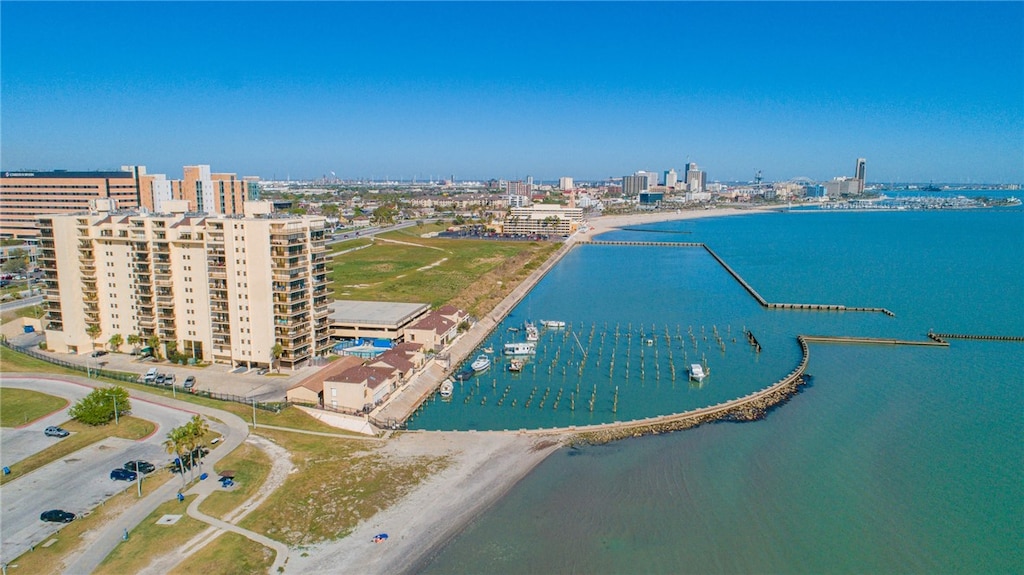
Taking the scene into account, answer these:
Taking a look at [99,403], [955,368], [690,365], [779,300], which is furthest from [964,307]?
[99,403]

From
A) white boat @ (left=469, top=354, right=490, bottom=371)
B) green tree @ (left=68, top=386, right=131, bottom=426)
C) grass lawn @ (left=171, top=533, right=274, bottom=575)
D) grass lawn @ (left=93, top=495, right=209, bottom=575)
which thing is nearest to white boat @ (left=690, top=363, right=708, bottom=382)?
white boat @ (left=469, top=354, right=490, bottom=371)

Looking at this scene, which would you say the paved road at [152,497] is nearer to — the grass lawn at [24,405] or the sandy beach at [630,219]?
the grass lawn at [24,405]

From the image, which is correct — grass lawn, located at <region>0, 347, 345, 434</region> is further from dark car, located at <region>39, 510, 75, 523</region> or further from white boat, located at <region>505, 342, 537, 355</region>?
white boat, located at <region>505, 342, 537, 355</region>

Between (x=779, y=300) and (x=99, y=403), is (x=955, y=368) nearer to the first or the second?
(x=779, y=300)

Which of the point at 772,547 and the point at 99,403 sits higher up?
the point at 99,403

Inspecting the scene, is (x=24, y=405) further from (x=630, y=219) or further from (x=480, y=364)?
(x=630, y=219)

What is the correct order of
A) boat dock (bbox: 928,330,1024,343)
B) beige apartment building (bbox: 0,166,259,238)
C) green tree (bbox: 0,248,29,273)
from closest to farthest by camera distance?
boat dock (bbox: 928,330,1024,343), green tree (bbox: 0,248,29,273), beige apartment building (bbox: 0,166,259,238)
